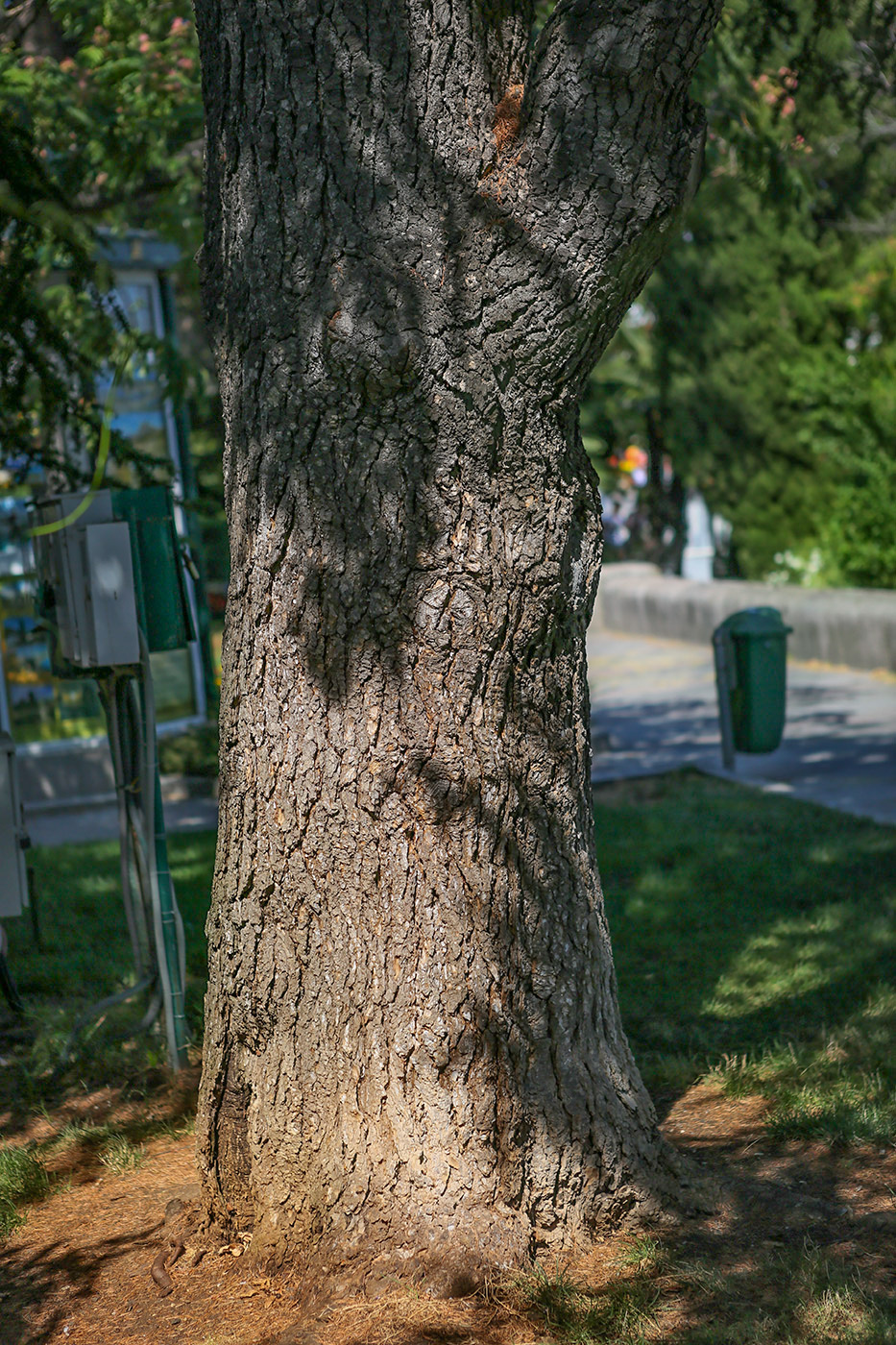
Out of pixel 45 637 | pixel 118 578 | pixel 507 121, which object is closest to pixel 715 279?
pixel 45 637

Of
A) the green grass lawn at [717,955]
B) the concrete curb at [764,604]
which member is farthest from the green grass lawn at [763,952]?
the concrete curb at [764,604]

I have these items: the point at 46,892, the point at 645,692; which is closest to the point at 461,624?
the point at 46,892

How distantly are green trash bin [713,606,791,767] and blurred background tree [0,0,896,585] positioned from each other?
95.0 inches

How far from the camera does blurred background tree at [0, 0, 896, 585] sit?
621cm

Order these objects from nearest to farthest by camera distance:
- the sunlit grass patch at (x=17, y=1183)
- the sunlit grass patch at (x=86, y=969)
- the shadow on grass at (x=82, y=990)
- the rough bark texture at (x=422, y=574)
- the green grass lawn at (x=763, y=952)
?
the rough bark texture at (x=422, y=574) → the sunlit grass patch at (x=17, y=1183) → the green grass lawn at (x=763, y=952) → the shadow on grass at (x=82, y=990) → the sunlit grass patch at (x=86, y=969)

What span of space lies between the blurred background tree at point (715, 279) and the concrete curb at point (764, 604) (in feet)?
4.61

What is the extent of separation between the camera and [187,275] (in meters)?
8.40

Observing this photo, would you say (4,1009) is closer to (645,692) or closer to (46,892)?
(46,892)

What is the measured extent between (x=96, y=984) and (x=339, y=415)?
10.8 feet

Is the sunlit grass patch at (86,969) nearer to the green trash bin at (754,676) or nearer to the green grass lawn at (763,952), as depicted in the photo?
the green grass lawn at (763,952)

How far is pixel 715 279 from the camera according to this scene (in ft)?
52.0

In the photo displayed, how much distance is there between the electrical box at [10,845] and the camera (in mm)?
4523

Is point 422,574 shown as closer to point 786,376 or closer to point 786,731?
point 786,731

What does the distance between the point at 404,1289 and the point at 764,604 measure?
33.1 feet
